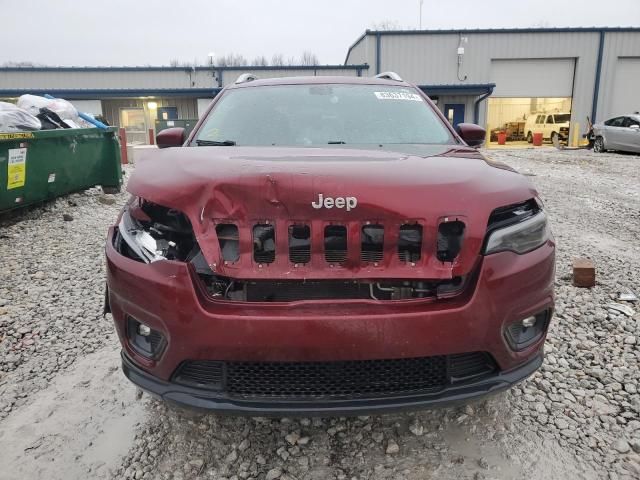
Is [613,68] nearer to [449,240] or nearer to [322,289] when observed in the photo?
[449,240]

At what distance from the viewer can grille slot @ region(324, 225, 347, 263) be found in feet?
5.96

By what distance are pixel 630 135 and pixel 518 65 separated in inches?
441

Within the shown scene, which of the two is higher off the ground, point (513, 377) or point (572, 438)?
point (513, 377)

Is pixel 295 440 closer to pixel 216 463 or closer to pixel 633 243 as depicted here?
pixel 216 463

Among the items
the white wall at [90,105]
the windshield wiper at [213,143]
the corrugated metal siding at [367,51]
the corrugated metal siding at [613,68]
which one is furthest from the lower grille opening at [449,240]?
the corrugated metal siding at [613,68]

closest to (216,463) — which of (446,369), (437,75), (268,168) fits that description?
(446,369)

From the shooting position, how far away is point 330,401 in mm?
1812

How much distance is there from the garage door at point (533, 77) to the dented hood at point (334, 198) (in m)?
27.4

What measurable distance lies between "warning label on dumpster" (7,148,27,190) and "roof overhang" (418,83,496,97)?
2135cm

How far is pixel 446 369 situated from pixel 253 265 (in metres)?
0.82

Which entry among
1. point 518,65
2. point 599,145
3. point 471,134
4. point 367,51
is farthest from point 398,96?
point 518,65

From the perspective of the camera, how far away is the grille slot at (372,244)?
1.81 metres

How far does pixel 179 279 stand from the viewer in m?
1.79

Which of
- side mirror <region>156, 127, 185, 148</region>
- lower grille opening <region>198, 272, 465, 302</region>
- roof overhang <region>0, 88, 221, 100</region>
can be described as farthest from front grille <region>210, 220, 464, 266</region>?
roof overhang <region>0, 88, 221, 100</region>
